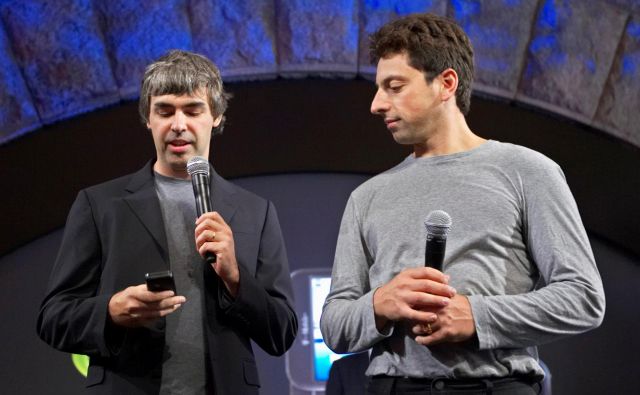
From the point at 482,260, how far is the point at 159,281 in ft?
1.94

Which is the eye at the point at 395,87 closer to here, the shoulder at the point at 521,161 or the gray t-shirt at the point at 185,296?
the shoulder at the point at 521,161

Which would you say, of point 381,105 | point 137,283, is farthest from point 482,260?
point 137,283

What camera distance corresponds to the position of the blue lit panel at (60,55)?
10.1 ft

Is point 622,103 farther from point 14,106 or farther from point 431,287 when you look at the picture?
point 14,106

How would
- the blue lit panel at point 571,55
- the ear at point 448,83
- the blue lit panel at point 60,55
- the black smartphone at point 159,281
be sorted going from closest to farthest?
the black smartphone at point 159,281 < the ear at point 448,83 < the blue lit panel at point 60,55 < the blue lit panel at point 571,55

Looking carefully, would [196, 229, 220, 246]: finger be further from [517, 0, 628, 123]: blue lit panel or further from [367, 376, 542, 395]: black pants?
[517, 0, 628, 123]: blue lit panel

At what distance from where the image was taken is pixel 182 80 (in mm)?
1916

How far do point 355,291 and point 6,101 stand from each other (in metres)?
2.01

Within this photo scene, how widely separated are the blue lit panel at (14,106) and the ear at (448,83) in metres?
1.93

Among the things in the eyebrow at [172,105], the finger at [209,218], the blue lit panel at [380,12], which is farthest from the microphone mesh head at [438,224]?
the blue lit panel at [380,12]

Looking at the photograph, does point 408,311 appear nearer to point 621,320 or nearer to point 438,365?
point 438,365

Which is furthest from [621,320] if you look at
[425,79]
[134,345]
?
[134,345]

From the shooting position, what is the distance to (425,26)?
1.79m

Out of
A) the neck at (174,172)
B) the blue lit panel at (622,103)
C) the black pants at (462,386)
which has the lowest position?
the blue lit panel at (622,103)
